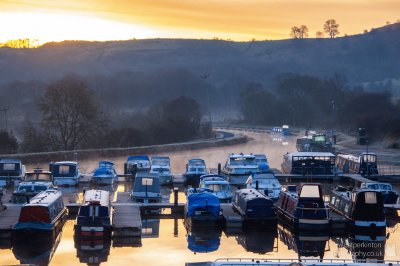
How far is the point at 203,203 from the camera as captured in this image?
44.8m

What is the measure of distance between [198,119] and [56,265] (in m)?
81.7

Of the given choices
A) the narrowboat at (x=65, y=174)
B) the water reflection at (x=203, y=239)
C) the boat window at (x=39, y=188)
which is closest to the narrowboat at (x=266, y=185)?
the water reflection at (x=203, y=239)

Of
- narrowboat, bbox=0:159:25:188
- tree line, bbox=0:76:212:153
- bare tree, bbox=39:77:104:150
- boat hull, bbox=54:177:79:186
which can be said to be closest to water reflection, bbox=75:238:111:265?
boat hull, bbox=54:177:79:186

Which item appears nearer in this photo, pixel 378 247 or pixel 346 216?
pixel 378 247

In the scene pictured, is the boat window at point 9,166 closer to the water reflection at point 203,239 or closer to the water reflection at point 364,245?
the water reflection at point 203,239

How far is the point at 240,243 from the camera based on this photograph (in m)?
41.9

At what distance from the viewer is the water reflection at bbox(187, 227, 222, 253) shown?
134 ft

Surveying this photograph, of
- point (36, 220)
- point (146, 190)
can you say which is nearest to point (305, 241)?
point (146, 190)

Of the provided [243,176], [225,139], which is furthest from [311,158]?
[225,139]

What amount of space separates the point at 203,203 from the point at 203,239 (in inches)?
106

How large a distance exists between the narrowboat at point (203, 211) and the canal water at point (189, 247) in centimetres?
69

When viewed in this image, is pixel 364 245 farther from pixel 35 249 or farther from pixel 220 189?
pixel 35 249

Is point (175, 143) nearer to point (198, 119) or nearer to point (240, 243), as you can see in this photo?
point (198, 119)

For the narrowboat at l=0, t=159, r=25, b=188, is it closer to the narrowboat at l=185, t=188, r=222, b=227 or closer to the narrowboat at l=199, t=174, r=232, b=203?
the narrowboat at l=199, t=174, r=232, b=203
